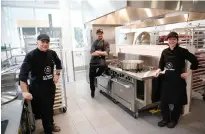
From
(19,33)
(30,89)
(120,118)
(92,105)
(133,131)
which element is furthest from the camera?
(19,33)

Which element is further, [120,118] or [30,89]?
[120,118]

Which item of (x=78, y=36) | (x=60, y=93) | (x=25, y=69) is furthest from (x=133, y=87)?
(x=78, y=36)

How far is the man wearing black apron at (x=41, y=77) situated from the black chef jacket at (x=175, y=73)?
1470 mm

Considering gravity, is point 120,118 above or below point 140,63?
below

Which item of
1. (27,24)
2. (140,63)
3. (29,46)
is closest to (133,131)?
(140,63)

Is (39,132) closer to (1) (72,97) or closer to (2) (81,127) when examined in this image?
(2) (81,127)

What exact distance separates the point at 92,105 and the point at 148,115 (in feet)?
3.45

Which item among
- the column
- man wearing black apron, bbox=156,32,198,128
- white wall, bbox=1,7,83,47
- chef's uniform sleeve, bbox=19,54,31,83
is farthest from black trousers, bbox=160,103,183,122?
white wall, bbox=1,7,83,47

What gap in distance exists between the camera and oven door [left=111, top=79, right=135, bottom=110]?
2381 mm

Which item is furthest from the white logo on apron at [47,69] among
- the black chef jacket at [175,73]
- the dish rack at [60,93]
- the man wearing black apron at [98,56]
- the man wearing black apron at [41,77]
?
the black chef jacket at [175,73]

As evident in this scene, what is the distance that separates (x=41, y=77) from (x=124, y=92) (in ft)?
4.41

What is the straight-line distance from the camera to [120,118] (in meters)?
2.46

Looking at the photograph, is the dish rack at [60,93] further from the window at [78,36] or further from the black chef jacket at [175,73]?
the window at [78,36]

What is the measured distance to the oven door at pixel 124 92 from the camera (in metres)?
2.38
